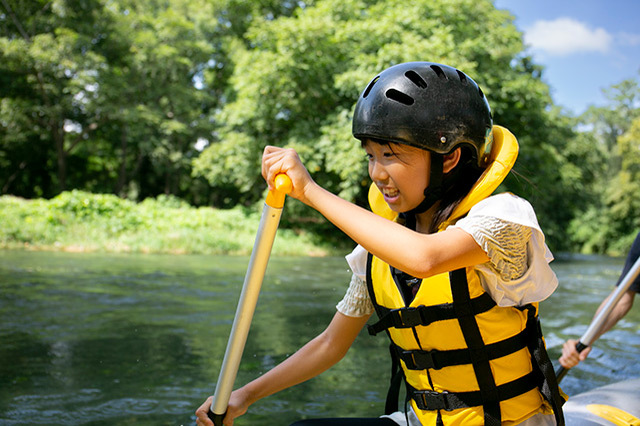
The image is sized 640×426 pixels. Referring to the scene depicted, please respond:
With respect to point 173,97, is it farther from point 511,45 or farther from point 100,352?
point 100,352

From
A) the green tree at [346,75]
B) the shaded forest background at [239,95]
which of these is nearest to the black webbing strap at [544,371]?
the shaded forest background at [239,95]

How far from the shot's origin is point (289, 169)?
4.85ft

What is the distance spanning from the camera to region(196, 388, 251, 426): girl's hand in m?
1.76

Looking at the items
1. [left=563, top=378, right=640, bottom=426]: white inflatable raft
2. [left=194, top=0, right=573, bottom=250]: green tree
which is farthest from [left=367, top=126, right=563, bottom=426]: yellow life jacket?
[left=194, top=0, right=573, bottom=250]: green tree

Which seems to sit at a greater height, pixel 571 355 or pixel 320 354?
pixel 320 354

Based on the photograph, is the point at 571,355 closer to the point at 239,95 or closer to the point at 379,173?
the point at 379,173

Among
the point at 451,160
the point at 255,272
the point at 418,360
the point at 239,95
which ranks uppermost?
the point at 239,95

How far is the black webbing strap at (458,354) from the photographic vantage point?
1660mm

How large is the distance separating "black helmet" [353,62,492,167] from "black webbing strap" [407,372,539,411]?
0.64 m

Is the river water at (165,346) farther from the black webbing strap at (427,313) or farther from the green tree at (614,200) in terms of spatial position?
the green tree at (614,200)

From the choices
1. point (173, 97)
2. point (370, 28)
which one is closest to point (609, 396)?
point (370, 28)

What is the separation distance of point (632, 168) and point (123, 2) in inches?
1142

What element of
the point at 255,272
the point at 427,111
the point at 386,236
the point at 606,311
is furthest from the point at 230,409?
the point at 606,311

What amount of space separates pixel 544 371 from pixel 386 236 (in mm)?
644
